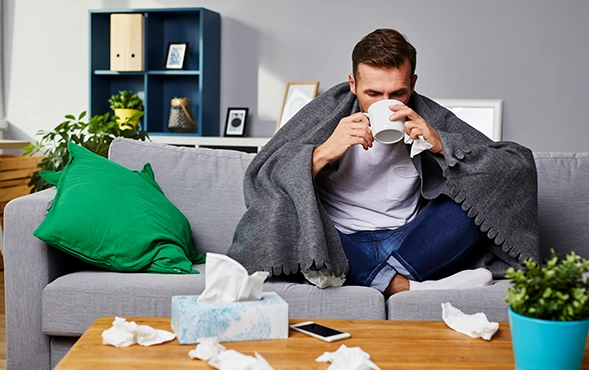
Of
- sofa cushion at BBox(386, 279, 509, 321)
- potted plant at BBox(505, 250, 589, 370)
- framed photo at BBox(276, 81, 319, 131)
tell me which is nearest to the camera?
potted plant at BBox(505, 250, 589, 370)

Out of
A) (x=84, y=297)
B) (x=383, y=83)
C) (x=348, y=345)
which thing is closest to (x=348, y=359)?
(x=348, y=345)

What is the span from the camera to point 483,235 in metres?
1.96

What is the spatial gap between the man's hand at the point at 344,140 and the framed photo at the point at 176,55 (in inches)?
93.7

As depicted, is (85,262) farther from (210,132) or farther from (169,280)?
(210,132)

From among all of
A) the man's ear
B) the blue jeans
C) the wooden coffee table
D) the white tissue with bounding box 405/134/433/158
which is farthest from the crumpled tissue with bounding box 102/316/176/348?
the man's ear

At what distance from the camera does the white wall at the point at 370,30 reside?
385 centimetres

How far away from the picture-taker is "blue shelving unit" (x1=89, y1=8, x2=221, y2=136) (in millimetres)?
4039

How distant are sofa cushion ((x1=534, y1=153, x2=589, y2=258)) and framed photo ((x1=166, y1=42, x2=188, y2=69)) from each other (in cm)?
249

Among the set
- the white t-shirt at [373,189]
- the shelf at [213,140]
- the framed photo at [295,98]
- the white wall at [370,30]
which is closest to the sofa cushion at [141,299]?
the white t-shirt at [373,189]

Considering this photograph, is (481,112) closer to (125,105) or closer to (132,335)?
(125,105)

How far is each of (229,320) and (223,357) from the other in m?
0.13

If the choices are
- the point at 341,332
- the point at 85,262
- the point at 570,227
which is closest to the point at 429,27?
the point at 570,227

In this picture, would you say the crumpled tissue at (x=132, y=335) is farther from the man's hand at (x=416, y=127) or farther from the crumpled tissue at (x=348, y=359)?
the man's hand at (x=416, y=127)

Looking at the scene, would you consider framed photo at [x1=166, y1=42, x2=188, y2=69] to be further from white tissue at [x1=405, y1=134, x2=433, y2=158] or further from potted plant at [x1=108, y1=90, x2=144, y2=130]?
white tissue at [x1=405, y1=134, x2=433, y2=158]
